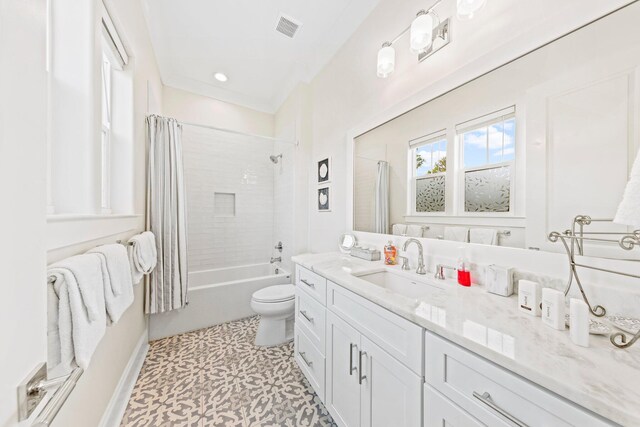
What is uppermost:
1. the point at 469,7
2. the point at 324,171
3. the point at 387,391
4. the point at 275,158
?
the point at 469,7

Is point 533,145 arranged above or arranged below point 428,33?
below

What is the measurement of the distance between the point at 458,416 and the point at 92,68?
6.14 ft

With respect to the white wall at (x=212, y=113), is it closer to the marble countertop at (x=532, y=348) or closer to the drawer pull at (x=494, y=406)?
the marble countertop at (x=532, y=348)

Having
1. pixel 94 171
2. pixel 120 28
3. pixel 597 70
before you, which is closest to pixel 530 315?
pixel 597 70

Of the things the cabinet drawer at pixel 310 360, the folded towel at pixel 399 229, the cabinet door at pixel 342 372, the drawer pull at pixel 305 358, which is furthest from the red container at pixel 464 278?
the drawer pull at pixel 305 358

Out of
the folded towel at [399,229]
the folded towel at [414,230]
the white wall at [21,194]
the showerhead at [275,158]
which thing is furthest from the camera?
the showerhead at [275,158]

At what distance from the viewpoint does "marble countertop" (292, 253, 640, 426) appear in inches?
18.0

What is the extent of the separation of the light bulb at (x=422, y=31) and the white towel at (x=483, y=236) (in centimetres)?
104

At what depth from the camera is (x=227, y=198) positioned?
3201mm

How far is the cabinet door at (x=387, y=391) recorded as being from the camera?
80 cm

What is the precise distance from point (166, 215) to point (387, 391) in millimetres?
2233

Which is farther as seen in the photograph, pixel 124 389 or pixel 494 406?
pixel 124 389

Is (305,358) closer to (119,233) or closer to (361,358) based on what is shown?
(361,358)

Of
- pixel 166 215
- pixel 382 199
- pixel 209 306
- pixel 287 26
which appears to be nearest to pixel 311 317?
pixel 382 199
